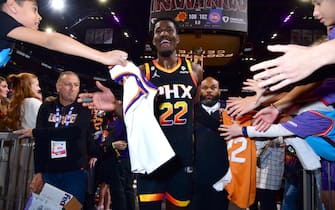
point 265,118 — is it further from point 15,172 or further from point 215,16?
point 215,16

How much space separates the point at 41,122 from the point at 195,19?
16.0 feet

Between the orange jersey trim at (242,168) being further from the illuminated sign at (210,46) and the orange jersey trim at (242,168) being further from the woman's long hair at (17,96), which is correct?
the illuminated sign at (210,46)

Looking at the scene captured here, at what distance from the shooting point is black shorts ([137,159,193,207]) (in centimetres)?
301

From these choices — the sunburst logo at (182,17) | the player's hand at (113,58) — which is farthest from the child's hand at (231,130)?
the sunburst logo at (182,17)

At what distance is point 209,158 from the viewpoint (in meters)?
4.11

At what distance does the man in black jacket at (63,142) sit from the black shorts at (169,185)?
1091mm

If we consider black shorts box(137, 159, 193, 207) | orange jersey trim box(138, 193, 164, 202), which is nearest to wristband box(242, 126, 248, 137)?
black shorts box(137, 159, 193, 207)

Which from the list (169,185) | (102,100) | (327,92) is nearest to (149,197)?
(169,185)

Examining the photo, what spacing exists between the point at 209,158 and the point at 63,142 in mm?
1603

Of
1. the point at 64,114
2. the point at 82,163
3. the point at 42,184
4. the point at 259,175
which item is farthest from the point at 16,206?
the point at 259,175

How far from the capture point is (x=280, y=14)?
626 inches

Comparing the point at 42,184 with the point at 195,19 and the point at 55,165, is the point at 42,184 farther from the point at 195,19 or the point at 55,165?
the point at 195,19

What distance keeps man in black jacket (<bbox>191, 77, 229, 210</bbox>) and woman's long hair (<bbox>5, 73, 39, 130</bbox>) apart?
6.79 ft

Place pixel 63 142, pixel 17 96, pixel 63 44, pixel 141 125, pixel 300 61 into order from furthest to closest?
pixel 17 96, pixel 63 142, pixel 141 125, pixel 63 44, pixel 300 61
